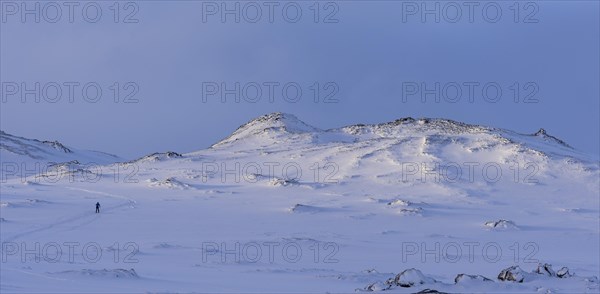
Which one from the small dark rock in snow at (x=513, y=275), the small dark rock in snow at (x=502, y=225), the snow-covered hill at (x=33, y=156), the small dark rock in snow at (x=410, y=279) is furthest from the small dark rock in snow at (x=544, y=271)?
the snow-covered hill at (x=33, y=156)

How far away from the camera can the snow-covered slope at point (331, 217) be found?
1875 cm

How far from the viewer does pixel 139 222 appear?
130 ft

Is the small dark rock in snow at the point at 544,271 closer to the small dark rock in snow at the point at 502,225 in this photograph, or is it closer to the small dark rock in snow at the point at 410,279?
the small dark rock in snow at the point at 410,279

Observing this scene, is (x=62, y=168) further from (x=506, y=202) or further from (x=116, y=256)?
(x=116, y=256)

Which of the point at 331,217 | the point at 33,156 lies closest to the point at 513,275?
the point at 331,217

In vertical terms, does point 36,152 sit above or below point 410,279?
above

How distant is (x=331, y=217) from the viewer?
142 feet

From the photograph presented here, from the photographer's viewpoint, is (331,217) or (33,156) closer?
(331,217)

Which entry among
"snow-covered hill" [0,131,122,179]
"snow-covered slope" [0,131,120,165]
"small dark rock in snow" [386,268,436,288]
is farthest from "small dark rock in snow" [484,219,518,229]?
"snow-covered slope" [0,131,120,165]

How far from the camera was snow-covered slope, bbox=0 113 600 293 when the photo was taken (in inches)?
738

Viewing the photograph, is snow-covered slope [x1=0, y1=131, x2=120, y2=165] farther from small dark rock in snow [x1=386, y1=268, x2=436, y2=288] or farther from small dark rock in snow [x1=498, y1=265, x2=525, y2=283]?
small dark rock in snow [x1=498, y1=265, x2=525, y2=283]

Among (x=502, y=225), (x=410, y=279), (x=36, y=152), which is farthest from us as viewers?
(x=36, y=152)

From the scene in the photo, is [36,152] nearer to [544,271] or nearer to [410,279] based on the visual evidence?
[544,271]

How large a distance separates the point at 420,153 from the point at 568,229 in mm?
24387
